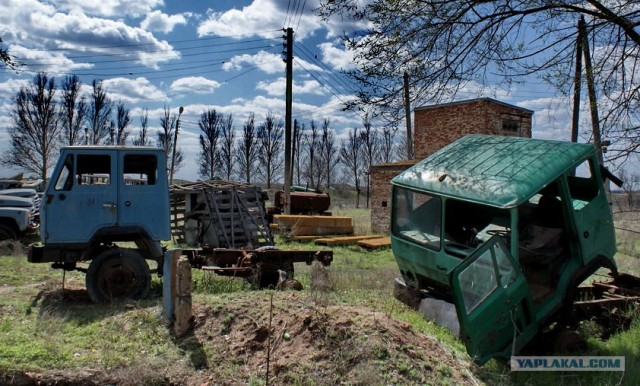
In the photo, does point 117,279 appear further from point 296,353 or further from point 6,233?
point 6,233

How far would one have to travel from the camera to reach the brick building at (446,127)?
2078cm

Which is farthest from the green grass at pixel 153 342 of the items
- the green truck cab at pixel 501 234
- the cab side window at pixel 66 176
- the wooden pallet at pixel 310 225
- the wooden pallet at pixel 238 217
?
the wooden pallet at pixel 310 225

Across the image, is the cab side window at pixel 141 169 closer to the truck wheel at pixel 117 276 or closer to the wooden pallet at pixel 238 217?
the truck wheel at pixel 117 276

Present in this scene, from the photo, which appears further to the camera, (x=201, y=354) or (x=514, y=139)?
(x=514, y=139)

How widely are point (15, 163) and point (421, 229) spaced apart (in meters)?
40.6

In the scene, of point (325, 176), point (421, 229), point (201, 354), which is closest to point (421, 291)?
point (421, 229)

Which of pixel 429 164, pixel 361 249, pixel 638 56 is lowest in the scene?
pixel 361 249

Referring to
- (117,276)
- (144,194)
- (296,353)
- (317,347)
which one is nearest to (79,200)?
(144,194)

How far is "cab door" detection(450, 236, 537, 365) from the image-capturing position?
5539mm

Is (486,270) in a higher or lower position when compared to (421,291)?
higher

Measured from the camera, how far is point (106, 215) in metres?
8.49

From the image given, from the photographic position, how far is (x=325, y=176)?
62.0m

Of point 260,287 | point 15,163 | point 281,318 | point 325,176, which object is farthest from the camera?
point 325,176

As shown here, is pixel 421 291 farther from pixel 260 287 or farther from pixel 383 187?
pixel 383 187
